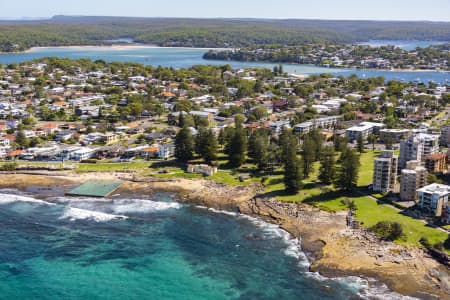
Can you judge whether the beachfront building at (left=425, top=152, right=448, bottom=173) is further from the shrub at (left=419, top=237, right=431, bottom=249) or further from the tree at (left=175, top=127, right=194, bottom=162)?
the tree at (left=175, top=127, right=194, bottom=162)

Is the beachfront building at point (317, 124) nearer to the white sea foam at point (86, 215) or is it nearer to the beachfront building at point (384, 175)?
the beachfront building at point (384, 175)

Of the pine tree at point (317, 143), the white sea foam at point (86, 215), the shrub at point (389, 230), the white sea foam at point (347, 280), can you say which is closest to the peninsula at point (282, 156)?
the shrub at point (389, 230)

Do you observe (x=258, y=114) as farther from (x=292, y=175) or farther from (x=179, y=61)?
(x=179, y=61)

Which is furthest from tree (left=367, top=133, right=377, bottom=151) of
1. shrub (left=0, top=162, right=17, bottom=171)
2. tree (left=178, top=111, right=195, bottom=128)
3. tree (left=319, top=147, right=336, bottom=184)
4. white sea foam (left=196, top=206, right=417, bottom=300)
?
shrub (left=0, top=162, right=17, bottom=171)

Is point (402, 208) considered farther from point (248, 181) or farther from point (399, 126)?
point (399, 126)

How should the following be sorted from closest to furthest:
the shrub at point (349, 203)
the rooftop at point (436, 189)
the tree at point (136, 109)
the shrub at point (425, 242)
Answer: the shrub at point (425, 242), the rooftop at point (436, 189), the shrub at point (349, 203), the tree at point (136, 109)

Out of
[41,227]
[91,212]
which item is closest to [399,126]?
[91,212]
